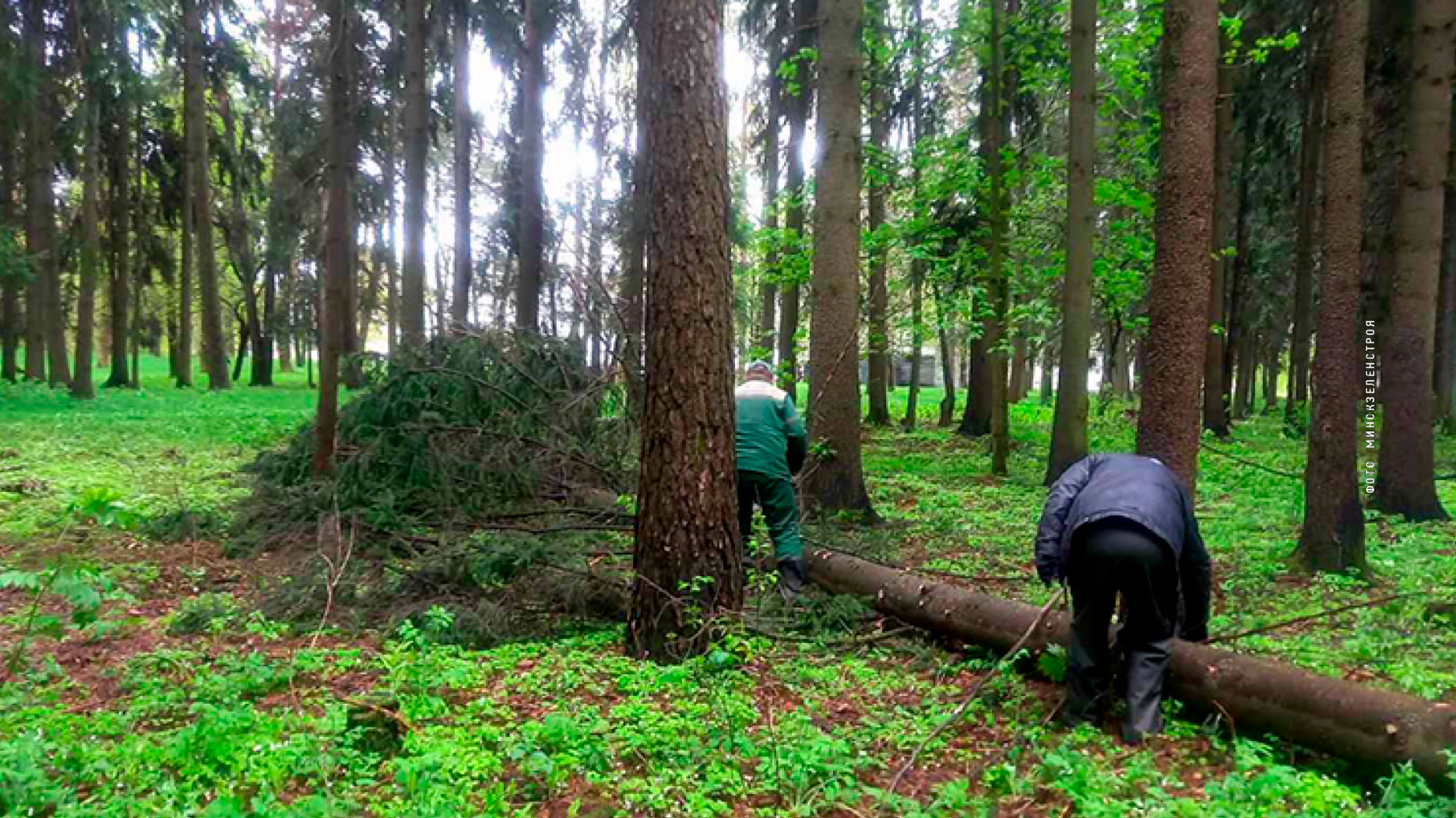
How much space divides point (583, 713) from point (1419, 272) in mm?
8351

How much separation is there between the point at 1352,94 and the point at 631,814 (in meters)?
6.83

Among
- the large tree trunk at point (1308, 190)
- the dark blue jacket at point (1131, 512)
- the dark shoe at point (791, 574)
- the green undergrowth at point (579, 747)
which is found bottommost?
the green undergrowth at point (579, 747)

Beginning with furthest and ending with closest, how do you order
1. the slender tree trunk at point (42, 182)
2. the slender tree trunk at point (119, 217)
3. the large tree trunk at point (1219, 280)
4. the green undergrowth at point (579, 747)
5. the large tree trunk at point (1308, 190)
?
1. the slender tree trunk at point (119, 217)
2. the slender tree trunk at point (42, 182)
3. the large tree trunk at point (1219, 280)
4. the large tree trunk at point (1308, 190)
5. the green undergrowth at point (579, 747)

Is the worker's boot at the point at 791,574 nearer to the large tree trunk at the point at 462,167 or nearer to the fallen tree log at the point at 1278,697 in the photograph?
the fallen tree log at the point at 1278,697

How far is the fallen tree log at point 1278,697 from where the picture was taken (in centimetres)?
324

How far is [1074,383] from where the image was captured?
10.3 m

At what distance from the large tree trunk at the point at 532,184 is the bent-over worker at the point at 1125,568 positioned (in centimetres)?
1286

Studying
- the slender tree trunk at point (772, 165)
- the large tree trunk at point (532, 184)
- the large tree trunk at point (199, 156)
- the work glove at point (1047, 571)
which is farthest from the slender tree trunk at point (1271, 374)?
the large tree trunk at point (199, 156)

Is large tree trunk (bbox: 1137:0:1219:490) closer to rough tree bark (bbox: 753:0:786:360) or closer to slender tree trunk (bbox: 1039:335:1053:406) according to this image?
rough tree bark (bbox: 753:0:786:360)

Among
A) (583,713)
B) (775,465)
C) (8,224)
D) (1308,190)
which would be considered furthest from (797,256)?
(8,224)

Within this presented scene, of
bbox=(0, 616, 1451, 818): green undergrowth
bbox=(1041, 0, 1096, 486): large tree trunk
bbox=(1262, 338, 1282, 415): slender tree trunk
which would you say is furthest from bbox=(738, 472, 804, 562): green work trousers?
bbox=(1262, 338, 1282, 415): slender tree trunk

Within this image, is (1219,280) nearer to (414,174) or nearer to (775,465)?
(775,465)

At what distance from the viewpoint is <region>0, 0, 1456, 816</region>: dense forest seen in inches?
185

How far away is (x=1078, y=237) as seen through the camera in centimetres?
1012
